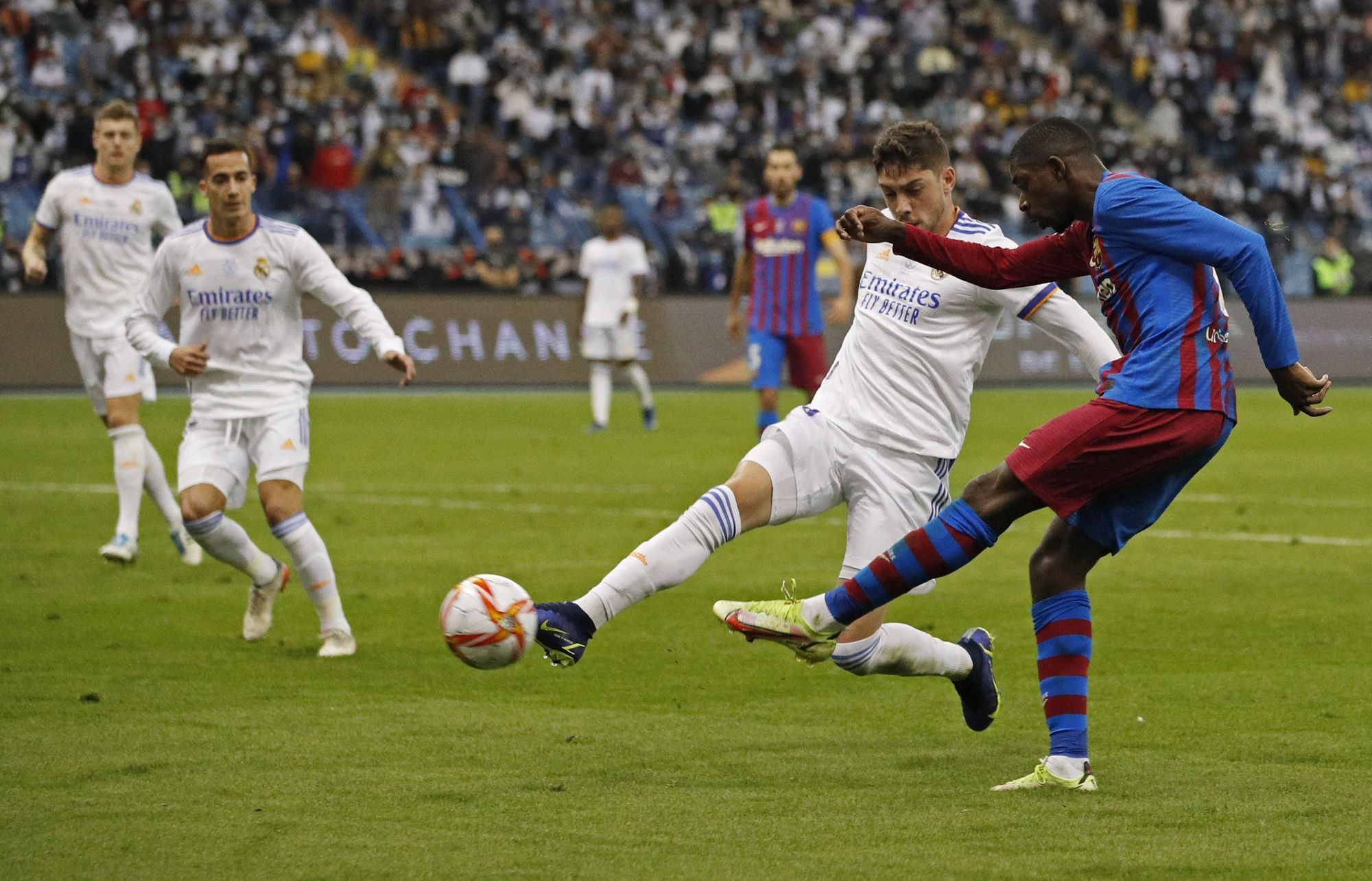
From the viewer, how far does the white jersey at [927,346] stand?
19.3 feet

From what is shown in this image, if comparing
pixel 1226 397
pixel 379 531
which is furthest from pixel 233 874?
pixel 379 531

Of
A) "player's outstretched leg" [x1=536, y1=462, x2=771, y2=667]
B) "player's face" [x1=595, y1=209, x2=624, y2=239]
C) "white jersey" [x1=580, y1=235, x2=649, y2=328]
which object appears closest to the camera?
"player's outstretched leg" [x1=536, y1=462, x2=771, y2=667]

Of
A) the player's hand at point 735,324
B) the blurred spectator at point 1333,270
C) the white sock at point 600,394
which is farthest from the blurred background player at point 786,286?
the blurred spectator at point 1333,270

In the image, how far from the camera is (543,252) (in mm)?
25984

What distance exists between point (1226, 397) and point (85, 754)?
3589mm

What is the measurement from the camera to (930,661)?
6.00m

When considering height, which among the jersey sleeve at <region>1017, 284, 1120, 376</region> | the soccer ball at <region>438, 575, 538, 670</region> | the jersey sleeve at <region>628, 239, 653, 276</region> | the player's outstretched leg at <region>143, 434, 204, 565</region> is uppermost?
the jersey sleeve at <region>1017, 284, 1120, 376</region>

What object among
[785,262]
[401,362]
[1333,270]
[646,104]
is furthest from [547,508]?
[646,104]

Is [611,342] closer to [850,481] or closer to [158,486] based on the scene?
[158,486]

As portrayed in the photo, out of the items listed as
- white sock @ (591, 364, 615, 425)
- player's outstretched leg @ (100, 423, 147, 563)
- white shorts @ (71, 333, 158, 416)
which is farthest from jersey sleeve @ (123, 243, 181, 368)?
white sock @ (591, 364, 615, 425)

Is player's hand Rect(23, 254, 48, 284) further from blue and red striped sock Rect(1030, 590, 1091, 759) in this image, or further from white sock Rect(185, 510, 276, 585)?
blue and red striped sock Rect(1030, 590, 1091, 759)

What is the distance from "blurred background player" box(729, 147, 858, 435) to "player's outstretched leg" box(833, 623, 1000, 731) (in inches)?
296

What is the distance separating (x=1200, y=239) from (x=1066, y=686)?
1.38 metres

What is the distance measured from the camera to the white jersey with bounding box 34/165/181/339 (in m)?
10.7
